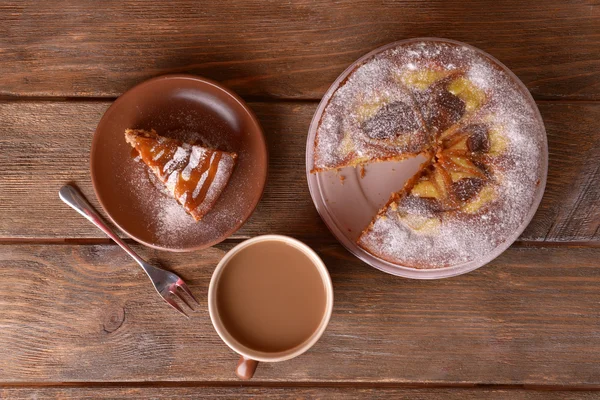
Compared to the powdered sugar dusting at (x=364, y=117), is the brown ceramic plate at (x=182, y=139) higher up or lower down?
lower down

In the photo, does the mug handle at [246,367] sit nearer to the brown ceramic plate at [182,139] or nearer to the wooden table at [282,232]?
the wooden table at [282,232]

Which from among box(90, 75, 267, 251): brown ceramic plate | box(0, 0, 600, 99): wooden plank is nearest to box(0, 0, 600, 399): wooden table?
box(0, 0, 600, 99): wooden plank

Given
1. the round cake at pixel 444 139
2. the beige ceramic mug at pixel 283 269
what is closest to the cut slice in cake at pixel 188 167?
the beige ceramic mug at pixel 283 269

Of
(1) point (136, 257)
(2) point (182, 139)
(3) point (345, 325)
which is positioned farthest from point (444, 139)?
(1) point (136, 257)

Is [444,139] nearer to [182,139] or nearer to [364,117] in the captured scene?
[364,117]

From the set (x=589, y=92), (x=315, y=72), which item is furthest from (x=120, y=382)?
(x=589, y=92)

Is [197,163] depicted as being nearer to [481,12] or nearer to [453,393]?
[481,12]
